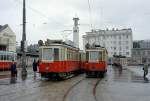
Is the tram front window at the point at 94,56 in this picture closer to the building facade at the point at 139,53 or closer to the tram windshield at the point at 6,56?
the tram windshield at the point at 6,56

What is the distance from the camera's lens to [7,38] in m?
72.3

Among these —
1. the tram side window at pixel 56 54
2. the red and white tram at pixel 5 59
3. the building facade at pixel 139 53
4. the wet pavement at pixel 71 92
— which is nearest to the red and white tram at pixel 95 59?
the tram side window at pixel 56 54

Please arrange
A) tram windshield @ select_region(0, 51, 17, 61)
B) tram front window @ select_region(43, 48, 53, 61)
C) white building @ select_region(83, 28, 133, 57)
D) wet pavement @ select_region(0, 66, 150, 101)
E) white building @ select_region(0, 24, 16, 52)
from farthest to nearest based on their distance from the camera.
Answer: white building @ select_region(83, 28, 133, 57)
white building @ select_region(0, 24, 16, 52)
tram windshield @ select_region(0, 51, 17, 61)
tram front window @ select_region(43, 48, 53, 61)
wet pavement @ select_region(0, 66, 150, 101)

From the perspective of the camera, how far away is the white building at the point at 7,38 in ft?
231

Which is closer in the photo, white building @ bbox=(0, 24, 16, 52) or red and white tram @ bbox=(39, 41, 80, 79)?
red and white tram @ bbox=(39, 41, 80, 79)

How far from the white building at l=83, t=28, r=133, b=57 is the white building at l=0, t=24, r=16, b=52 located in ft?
209

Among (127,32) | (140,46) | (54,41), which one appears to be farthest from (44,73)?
(140,46)

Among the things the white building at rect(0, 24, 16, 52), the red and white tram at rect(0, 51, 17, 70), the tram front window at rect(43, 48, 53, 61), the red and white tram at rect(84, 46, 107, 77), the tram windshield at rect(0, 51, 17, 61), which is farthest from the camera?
the white building at rect(0, 24, 16, 52)

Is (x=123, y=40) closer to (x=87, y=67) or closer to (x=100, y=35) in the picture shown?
(x=100, y=35)

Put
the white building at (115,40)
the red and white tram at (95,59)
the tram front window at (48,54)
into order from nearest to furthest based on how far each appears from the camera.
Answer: the tram front window at (48,54)
the red and white tram at (95,59)
the white building at (115,40)

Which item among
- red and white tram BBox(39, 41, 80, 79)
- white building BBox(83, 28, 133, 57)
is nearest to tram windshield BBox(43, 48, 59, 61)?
red and white tram BBox(39, 41, 80, 79)

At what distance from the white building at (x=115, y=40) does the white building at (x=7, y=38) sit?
63.7 m

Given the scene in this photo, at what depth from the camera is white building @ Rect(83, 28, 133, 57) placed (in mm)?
135750

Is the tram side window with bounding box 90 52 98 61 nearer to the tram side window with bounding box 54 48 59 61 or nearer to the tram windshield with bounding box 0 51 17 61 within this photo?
the tram side window with bounding box 54 48 59 61
